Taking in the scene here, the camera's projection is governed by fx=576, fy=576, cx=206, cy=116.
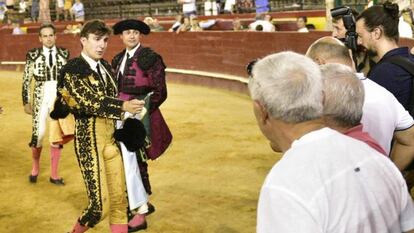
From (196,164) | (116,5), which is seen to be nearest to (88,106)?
(196,164)

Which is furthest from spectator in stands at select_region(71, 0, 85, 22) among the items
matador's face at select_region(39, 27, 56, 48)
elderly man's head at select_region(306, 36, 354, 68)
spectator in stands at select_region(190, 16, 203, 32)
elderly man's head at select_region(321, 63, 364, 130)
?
elderly man's head at select_region(321, 63, 364, 130)

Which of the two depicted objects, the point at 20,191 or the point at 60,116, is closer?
the point at 60,116

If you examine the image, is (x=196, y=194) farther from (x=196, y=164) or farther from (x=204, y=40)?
(x=204, y=40)

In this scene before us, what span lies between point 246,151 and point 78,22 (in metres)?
13.3

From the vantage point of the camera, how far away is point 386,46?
2.69 m

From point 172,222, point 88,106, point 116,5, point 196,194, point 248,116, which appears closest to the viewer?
point 88,106

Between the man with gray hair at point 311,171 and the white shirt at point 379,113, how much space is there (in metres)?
0.78

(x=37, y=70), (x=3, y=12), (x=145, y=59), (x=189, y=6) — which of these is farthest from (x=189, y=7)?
(x=3, y=12)

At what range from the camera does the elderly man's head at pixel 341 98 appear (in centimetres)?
159

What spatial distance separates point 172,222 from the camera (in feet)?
14.1

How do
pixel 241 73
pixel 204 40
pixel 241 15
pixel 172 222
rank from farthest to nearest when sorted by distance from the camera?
pixel 241 15 < pixel 204 40 < pixel 241 73 < pixel 172 222

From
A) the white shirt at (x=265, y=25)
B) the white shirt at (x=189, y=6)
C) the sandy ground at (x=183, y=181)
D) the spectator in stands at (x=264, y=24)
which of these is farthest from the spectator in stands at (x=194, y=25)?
the sandy ground at (x=183, y=181)

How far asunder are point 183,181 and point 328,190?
4.12m

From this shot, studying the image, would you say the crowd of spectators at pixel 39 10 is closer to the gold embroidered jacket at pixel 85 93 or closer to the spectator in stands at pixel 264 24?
the spectator in stands at pixel 264 24
